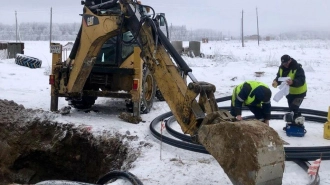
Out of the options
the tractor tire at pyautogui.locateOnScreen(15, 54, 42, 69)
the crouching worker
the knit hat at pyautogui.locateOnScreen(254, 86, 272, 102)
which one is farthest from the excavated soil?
the tractor tire at pyautogui.locateOnScreen(15, 54, 42, 69)

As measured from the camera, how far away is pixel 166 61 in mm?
6477

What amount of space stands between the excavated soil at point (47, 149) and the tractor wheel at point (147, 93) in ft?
6.49

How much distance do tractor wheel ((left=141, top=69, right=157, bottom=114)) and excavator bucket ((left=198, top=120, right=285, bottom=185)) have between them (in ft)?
17.2

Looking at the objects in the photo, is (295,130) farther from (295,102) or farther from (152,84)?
(152,84)

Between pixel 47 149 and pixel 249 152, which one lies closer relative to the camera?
pixel 249 152

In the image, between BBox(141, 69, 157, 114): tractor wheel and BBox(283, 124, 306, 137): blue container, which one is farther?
BBox(141, 69, 157, 114): tractor wheel

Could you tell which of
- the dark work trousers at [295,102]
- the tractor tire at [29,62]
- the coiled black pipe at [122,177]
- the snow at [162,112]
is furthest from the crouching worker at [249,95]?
Answer: the tractor tire at [29,62]

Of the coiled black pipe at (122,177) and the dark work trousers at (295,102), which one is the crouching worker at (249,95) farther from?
the coiled black pipe at (122,177)

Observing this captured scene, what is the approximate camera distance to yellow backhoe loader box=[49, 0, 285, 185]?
4.91 metres

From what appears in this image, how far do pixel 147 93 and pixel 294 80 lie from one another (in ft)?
13.0

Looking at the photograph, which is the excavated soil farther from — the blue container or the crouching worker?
the blue container

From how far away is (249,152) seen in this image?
481cm

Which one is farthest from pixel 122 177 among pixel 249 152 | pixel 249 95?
pixel 249 95

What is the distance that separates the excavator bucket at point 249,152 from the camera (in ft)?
15.7
